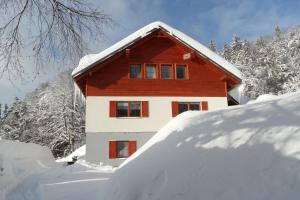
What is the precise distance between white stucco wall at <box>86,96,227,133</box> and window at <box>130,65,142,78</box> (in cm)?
158

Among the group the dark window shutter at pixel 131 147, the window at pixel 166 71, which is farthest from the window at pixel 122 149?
the window at pixel 166 71

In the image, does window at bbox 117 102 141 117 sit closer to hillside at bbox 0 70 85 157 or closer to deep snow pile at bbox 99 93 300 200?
deep snow pile at bbox 99 93 300 200

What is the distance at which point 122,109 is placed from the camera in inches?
817

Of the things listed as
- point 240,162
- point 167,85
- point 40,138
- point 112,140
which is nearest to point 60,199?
point 240,162

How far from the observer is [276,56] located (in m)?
45.5

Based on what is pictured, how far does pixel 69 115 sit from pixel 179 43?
2536 centimetres

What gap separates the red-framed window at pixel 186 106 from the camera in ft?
69.4

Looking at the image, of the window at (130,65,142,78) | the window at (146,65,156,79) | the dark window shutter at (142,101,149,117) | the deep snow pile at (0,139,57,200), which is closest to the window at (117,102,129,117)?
the dark window shutter at (142,101,149,117)

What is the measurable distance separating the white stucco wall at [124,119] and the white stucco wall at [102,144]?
30 centimetres

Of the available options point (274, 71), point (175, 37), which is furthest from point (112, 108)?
point (274, 71)

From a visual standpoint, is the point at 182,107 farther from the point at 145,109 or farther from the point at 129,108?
the point at 129,108

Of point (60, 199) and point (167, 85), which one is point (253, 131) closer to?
point (60, 199)

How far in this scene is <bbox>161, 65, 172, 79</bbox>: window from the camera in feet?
71.9

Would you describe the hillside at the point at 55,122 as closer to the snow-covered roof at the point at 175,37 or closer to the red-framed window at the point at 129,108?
the snow-covered roof at the point at 175,37
